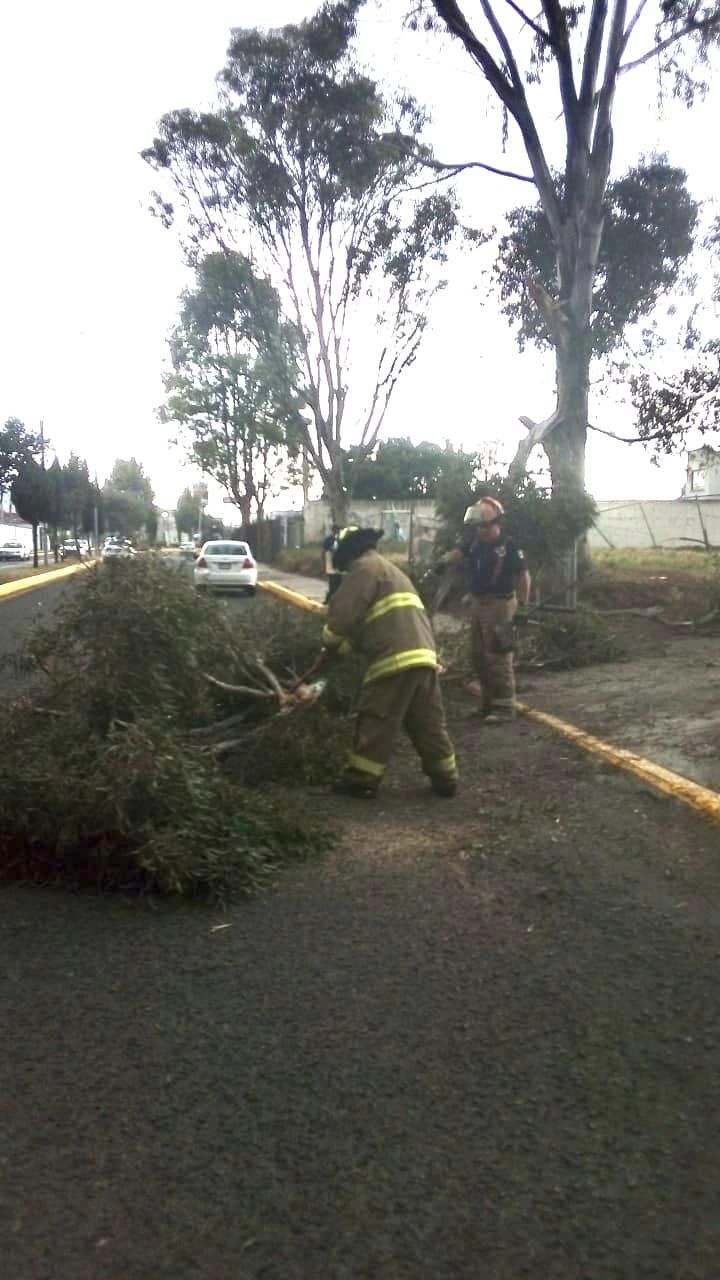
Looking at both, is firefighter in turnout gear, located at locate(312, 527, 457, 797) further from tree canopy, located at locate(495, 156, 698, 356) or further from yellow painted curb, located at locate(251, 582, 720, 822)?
tree canopy, located at locate(495, 156, 698, 356)

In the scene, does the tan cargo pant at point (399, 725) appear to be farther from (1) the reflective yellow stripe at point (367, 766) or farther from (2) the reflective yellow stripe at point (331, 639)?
(2) the reflective yellow stripe at point (331, 639)

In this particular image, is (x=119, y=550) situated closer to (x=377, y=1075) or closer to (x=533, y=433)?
(x=377, y=1075)

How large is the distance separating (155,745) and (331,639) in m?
1.53

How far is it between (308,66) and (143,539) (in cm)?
1587

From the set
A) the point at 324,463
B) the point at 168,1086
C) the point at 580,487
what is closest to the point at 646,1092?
the point at 168,1086

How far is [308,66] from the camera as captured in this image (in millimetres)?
20219

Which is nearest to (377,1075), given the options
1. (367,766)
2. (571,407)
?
(367,766)

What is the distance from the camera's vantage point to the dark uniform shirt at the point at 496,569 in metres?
8.99

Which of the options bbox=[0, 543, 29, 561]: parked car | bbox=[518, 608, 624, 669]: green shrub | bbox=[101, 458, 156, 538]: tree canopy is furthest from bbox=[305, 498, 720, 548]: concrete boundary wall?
bbox=[0, 543, 29, 561]: parked car

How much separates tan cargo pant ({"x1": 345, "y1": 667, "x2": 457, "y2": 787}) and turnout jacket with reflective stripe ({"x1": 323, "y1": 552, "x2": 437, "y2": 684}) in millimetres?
89

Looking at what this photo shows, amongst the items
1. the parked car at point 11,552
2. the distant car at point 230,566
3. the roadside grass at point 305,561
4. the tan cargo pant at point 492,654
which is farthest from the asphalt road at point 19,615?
the parked car at point 11,552

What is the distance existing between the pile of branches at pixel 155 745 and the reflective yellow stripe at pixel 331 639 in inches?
11.8

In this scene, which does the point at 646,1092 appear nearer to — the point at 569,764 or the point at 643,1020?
the point at 643,1020

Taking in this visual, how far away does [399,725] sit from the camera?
21.6 ft
